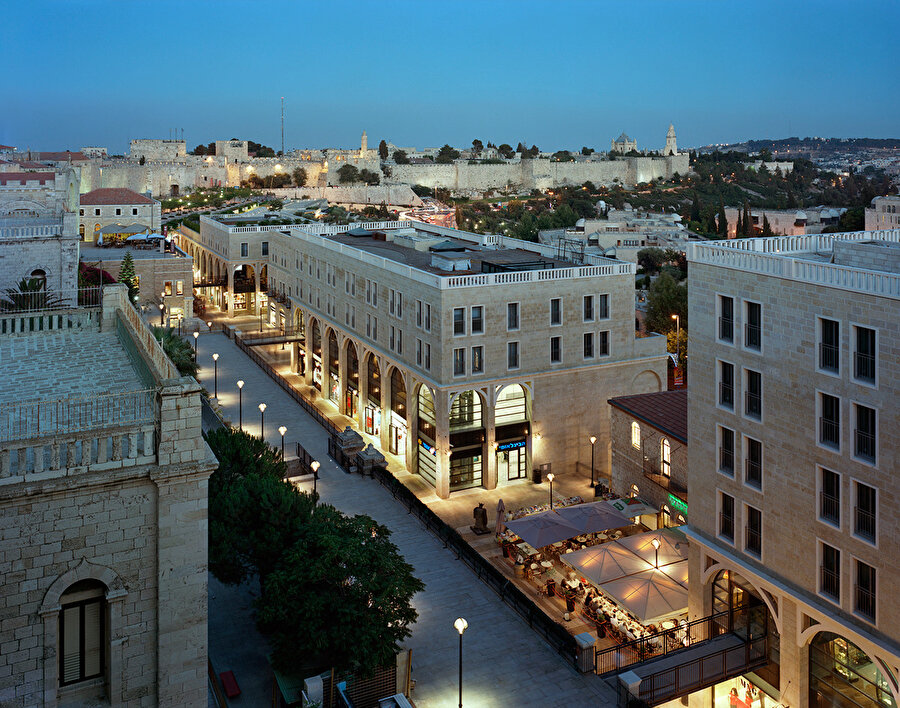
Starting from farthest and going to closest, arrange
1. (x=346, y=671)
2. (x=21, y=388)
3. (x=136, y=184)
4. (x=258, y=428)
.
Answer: (x=136, y=184), (x=258, y=428), (x=346, y=671), (x=21, y=388)

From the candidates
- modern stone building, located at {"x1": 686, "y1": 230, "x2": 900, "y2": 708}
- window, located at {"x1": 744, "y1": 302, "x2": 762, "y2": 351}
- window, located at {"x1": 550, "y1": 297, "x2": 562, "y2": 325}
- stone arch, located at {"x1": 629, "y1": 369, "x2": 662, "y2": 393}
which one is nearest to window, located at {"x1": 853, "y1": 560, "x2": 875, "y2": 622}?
modern stone building, located at {"x1": 686, "y1": 230, "x2": 900, "y2": 708}

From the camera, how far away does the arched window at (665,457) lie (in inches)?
1168

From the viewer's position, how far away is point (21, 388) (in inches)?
583

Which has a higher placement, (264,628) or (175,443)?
(175,443)

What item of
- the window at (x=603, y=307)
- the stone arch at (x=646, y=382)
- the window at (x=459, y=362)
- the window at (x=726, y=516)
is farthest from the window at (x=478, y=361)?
the window at (x=726, y=516)

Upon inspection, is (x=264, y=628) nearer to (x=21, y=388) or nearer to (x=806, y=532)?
(x=21, y=388)

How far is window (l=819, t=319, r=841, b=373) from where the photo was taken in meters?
17.9

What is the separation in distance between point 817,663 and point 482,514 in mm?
14435

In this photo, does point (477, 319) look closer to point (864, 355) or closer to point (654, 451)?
point (654, 451)

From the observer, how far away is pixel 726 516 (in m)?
21.4

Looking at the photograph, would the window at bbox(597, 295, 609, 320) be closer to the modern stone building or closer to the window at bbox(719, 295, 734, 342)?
the modern stone building

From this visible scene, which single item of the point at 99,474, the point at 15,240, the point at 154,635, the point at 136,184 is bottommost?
the point at 154,635

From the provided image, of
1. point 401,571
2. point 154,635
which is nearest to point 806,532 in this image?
point 401,571

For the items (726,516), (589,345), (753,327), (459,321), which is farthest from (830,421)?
(589,345)
